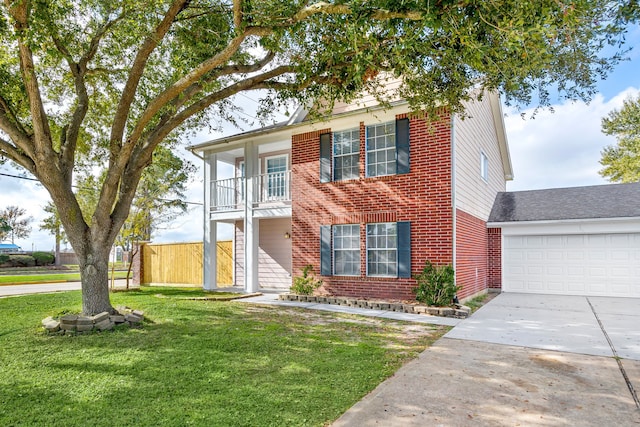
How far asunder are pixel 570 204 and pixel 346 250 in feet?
27.6

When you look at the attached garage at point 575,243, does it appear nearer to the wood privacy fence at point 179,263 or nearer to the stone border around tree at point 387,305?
the stone border around tree at point 387,305

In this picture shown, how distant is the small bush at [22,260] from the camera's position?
29562mm

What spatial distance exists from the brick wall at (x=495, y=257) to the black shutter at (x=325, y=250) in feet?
21.2

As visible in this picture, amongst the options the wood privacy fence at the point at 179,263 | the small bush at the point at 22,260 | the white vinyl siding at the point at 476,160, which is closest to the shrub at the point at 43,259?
the small bush at the point at 22,260

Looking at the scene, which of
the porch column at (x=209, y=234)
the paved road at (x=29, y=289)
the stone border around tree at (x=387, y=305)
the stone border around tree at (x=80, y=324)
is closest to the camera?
the stone border around tree at (x=80, y=324)

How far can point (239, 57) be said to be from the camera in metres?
8.77

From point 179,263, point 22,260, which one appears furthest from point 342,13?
point 22,260

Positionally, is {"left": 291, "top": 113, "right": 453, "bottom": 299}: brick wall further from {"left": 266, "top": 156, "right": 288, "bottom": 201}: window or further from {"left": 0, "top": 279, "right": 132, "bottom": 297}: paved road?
{"left": 0, "top": 279, "right": 132, "bottom": 297}: paved road

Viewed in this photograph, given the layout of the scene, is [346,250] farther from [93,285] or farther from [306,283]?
[93,285]

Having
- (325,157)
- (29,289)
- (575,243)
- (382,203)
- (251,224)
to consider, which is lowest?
(29,289)

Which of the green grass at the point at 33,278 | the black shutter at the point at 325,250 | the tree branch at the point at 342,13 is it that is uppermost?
the tree branch at the point at 342,13

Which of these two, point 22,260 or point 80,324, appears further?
point 22,260

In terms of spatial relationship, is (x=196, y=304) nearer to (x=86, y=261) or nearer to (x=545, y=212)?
(x=86, y=261)

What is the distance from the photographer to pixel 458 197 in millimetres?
9859
